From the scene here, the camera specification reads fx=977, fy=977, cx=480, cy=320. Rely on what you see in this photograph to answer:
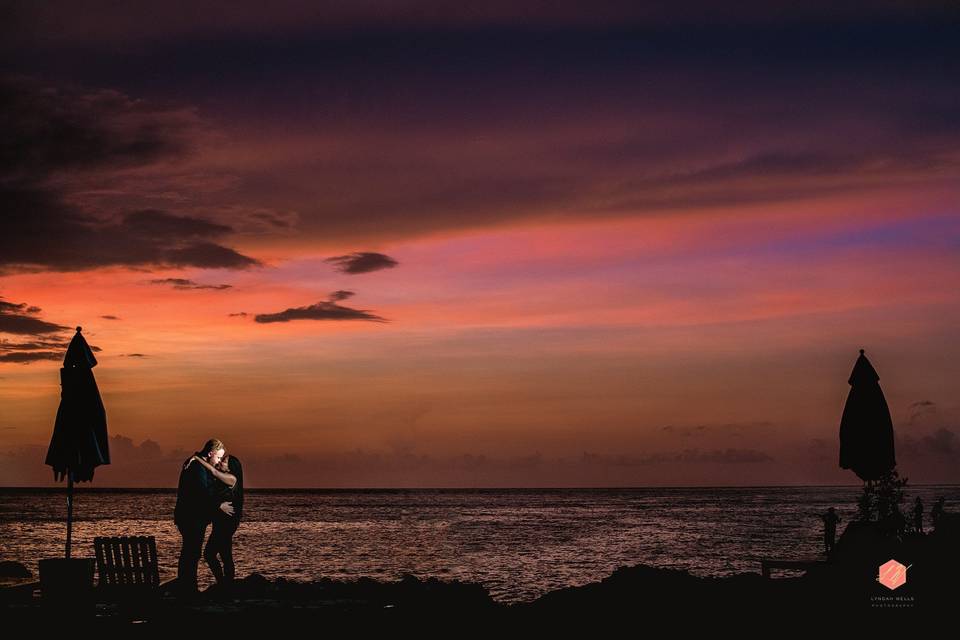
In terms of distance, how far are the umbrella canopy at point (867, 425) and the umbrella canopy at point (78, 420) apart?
41.3ft

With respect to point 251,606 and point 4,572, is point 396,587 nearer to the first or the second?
point 251,606

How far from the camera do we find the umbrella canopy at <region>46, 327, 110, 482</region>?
47.4ft

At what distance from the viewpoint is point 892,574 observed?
14055mm

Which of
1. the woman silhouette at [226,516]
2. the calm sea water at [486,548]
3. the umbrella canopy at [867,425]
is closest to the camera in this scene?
the woman silhouette at [226,516]

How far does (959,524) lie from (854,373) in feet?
12.7

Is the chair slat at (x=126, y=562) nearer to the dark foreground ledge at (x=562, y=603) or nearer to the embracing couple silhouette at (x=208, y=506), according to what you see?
the dark foreground ledge at (x=562, y=603)

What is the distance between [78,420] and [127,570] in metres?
2.50

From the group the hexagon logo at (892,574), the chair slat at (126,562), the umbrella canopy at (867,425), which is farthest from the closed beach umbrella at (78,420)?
the umbrella canopy at (867,425)

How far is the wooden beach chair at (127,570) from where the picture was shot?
1340cm

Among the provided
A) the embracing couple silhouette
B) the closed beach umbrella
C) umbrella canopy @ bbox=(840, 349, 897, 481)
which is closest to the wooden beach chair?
the embracing couple silhouette

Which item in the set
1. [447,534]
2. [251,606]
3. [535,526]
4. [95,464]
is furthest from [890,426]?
[535,526]

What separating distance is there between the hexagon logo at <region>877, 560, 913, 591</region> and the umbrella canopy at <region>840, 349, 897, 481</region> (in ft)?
11.3

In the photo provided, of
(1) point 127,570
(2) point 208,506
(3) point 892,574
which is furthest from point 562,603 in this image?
(1) point 127,570

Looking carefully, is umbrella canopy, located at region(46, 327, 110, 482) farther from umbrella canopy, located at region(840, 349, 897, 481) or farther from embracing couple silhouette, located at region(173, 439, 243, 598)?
umbrella canopy, located at region(840, 349, 897, 481)
